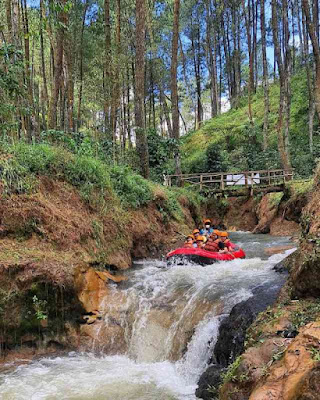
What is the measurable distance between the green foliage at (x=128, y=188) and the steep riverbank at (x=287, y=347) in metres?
6.30

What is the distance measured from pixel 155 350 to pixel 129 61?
23.4 metres

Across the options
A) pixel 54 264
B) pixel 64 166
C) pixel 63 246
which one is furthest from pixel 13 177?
pixel 54 264

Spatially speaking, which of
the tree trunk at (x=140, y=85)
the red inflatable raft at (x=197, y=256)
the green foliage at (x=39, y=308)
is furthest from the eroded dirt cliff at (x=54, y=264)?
the tree trunk at (x=140, y=85)

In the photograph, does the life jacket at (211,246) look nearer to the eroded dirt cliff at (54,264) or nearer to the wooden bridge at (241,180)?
the eroded dirt cliff at (54,264)

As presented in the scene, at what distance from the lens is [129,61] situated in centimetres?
2684

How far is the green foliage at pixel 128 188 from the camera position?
39.5 ft

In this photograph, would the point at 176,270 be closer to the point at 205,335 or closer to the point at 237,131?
the point at 205,335

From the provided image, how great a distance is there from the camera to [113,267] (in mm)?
10148

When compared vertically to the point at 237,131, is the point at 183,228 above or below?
below

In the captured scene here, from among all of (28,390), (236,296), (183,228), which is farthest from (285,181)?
(28,390)

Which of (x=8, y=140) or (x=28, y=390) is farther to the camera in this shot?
(x=8, y=140)

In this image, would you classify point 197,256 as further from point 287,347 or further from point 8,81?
point 287,347

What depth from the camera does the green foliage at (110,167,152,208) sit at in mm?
12055

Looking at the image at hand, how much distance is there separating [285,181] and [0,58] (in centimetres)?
1507
